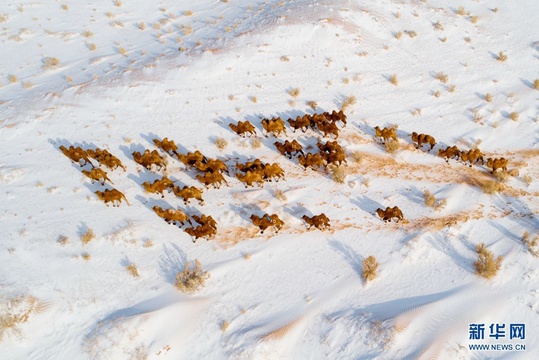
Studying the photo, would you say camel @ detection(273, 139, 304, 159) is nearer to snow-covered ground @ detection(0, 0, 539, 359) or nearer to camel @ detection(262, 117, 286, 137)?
snow-covered ground @ detection(0, 0, 539, 359)

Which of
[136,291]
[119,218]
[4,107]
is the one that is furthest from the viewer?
[4,107]

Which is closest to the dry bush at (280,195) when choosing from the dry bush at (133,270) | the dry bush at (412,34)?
the dry bush at (133,270)

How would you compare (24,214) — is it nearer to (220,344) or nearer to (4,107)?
(4,107)

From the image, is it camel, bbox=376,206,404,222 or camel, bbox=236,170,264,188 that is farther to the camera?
camel, bbox=236,170,264,188

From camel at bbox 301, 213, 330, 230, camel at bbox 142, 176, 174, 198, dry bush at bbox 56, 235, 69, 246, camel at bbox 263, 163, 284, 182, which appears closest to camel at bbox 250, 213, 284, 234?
camel at bbox 301, 213, 330, 230

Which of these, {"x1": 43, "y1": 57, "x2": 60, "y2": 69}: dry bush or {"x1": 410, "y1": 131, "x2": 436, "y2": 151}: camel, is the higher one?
{"x1": 43, "y1": 57, "x2": 60, "y2": 69}: dry bush

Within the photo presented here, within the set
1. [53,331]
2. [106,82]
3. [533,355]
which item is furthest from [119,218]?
[533,355]
